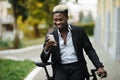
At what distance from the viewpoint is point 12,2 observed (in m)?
30.1

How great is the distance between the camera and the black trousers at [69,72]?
582 centimetres

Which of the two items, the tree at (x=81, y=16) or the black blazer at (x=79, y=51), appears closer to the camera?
the black blazer at (x=79, y=51)

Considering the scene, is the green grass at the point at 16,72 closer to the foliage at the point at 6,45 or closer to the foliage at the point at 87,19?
the foliage at the point at 6,45

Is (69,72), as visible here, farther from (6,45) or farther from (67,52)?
(6,45)

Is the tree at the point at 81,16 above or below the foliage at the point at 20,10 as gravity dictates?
below

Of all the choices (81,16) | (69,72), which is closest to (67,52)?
(69,72)

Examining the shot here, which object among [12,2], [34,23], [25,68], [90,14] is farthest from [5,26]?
[25,68]

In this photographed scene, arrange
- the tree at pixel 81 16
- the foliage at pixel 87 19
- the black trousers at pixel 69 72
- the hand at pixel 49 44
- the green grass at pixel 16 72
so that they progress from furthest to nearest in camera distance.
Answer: the tree at pixel 81 16, the foliage at pixel 87 19, the green grass at pixel 16 72, the black trousers at pixel 69 72, the hand at pixel 49 44

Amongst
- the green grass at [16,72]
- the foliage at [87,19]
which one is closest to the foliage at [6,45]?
the green grass at [16,72]

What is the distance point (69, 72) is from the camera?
19.2 ft

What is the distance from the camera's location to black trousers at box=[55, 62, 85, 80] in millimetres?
5820

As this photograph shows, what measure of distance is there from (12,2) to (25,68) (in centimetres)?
1598

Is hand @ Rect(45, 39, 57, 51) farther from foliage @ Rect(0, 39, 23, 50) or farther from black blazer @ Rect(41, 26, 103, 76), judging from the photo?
foliage @ Rect(0, 39, 23, 50)

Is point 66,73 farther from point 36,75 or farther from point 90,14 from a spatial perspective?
point 90,14
